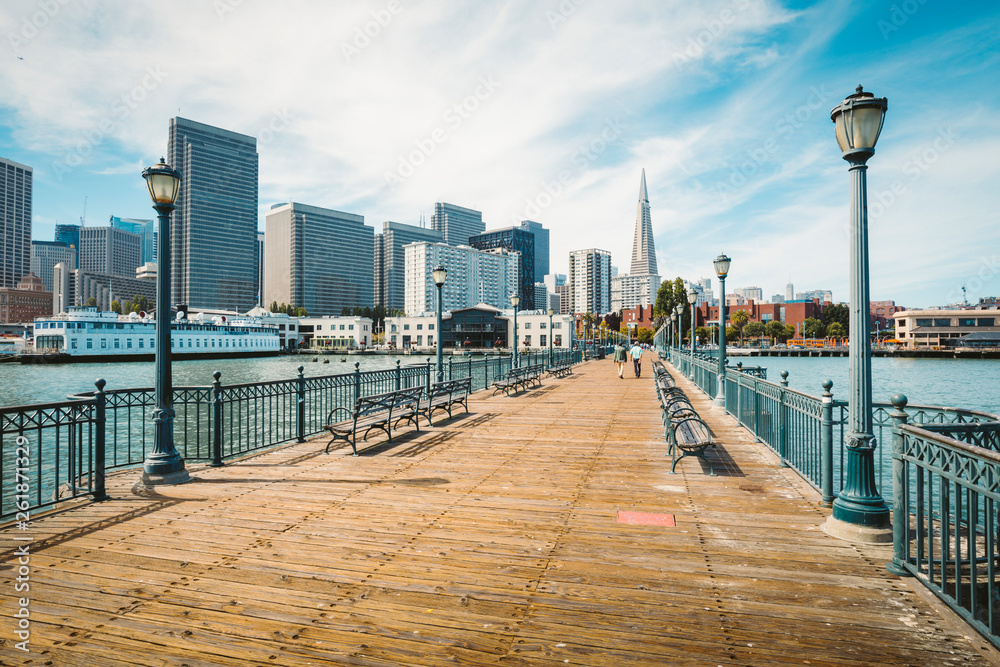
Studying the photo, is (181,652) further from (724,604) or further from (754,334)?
(754,334)

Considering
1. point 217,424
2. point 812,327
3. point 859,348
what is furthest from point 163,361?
point 812,327

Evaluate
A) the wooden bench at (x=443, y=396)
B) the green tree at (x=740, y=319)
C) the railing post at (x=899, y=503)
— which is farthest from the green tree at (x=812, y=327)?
the railing post at (x=899, y=503)

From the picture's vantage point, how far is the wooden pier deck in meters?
3.29

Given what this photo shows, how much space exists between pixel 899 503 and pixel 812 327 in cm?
16500

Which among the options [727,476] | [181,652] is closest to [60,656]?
[181,652]

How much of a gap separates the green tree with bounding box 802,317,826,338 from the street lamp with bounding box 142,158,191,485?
544 ft

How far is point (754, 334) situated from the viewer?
5866 inches

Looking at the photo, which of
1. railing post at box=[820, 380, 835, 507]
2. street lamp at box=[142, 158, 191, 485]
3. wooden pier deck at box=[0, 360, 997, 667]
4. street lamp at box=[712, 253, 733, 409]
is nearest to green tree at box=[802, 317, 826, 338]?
street lamp at box=[712, 253, 733, 409]

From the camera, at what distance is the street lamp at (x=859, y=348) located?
16.7 feet

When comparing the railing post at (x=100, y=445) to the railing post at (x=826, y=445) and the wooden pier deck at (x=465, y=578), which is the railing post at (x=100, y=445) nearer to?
the wooden pier deck at (x=465, y=578)

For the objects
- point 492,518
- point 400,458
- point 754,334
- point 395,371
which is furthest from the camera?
point 754,334

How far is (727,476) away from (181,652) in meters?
6.97

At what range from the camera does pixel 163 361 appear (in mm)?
7438

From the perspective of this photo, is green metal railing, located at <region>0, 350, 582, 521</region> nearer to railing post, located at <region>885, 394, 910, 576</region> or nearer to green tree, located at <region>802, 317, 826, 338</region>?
railing post, located at <region>885, 394, 910, 576</region>
